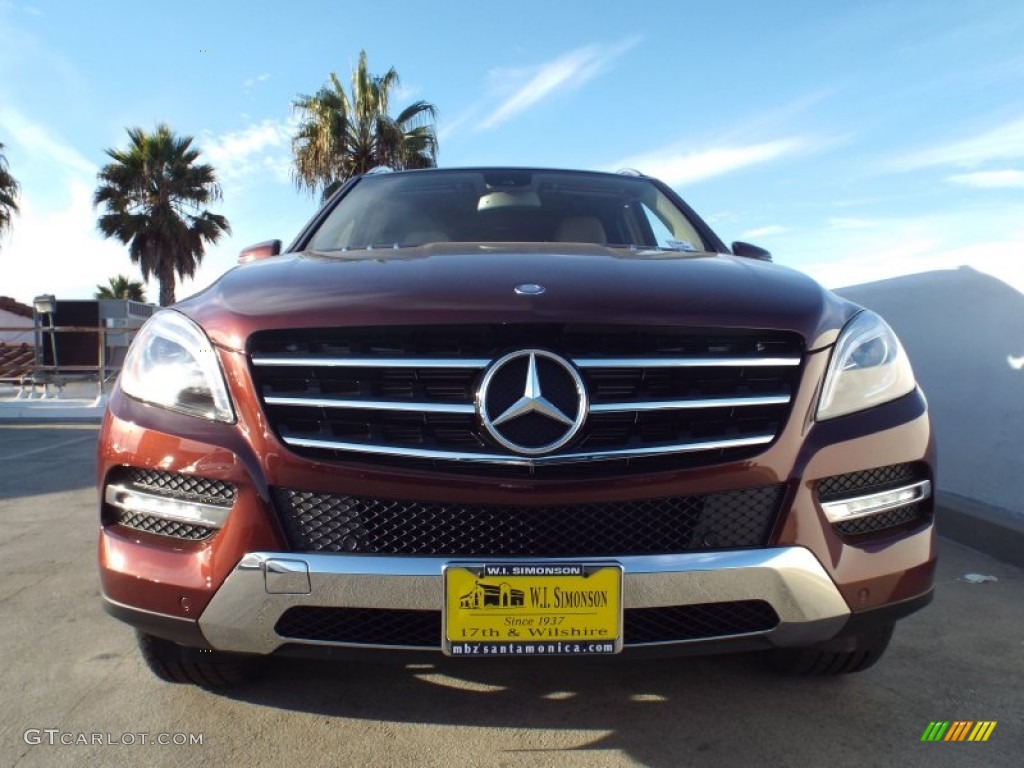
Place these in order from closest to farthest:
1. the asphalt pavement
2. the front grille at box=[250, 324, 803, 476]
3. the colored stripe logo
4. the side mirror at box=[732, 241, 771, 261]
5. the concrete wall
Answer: the front grille at box=[250, 324, 803, 476] < the asphalt pavement < the colored stripe logo < the side mirror at box=[732, 241, 771, 261] < the concrete wall

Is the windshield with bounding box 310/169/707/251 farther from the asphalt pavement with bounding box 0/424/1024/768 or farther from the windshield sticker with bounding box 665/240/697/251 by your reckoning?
the asphalt pavement with bounding box 0/424/1024/768

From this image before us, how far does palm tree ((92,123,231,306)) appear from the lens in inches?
911

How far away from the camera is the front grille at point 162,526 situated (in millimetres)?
1787

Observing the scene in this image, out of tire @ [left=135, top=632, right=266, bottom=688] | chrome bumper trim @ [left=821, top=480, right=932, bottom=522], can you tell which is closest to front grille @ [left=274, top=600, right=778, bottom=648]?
chrome bumper trim @ [left=821, top=480, right=932, bottom=522]

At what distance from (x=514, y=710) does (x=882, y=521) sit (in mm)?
1041

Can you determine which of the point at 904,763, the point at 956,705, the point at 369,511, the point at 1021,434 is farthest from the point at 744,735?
the point at 1021,434

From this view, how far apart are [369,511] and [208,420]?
43cm

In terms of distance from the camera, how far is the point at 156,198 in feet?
77.3

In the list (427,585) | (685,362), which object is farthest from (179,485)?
(685,362)

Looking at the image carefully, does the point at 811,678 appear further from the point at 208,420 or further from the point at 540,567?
the point at 208,420

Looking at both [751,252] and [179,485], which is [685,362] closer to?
[179,485]

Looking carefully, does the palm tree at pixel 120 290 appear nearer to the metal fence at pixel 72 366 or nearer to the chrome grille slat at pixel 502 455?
the metal fence at pixel 72 366

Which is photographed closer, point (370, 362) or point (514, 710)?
point (370, 362)

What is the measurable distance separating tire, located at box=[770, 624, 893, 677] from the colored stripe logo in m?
0.21
